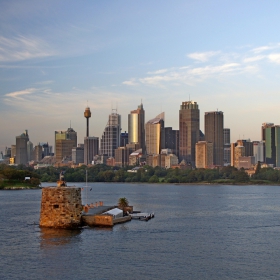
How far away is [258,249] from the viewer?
5406cm

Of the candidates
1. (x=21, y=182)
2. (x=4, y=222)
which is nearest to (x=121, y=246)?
(x=4, y=222)

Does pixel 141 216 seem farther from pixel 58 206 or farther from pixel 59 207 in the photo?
pixel 58 206

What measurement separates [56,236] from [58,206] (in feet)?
13.7

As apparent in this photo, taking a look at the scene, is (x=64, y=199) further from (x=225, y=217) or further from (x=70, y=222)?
(x=225, y=217)

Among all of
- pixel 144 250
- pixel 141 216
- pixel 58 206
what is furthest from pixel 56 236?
pixel 141 216

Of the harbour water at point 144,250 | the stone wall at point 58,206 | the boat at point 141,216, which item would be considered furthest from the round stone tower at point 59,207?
the boat at point 141,216

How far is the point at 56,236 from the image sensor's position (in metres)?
56.4

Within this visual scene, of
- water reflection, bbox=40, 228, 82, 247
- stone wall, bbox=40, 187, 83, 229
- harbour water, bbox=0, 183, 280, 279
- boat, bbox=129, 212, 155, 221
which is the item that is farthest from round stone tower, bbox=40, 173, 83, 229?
boat, bbox=129, 212, 155, 221

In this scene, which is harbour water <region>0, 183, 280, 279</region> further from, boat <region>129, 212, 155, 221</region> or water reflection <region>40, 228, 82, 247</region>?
boat <region>129, 212, 155, 221</region>

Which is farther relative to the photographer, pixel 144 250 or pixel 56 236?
pixel 56 236

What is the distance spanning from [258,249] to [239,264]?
7.55 meters

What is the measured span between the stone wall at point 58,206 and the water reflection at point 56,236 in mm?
852

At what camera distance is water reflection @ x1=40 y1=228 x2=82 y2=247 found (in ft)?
176

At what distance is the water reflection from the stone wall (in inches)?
33.5
